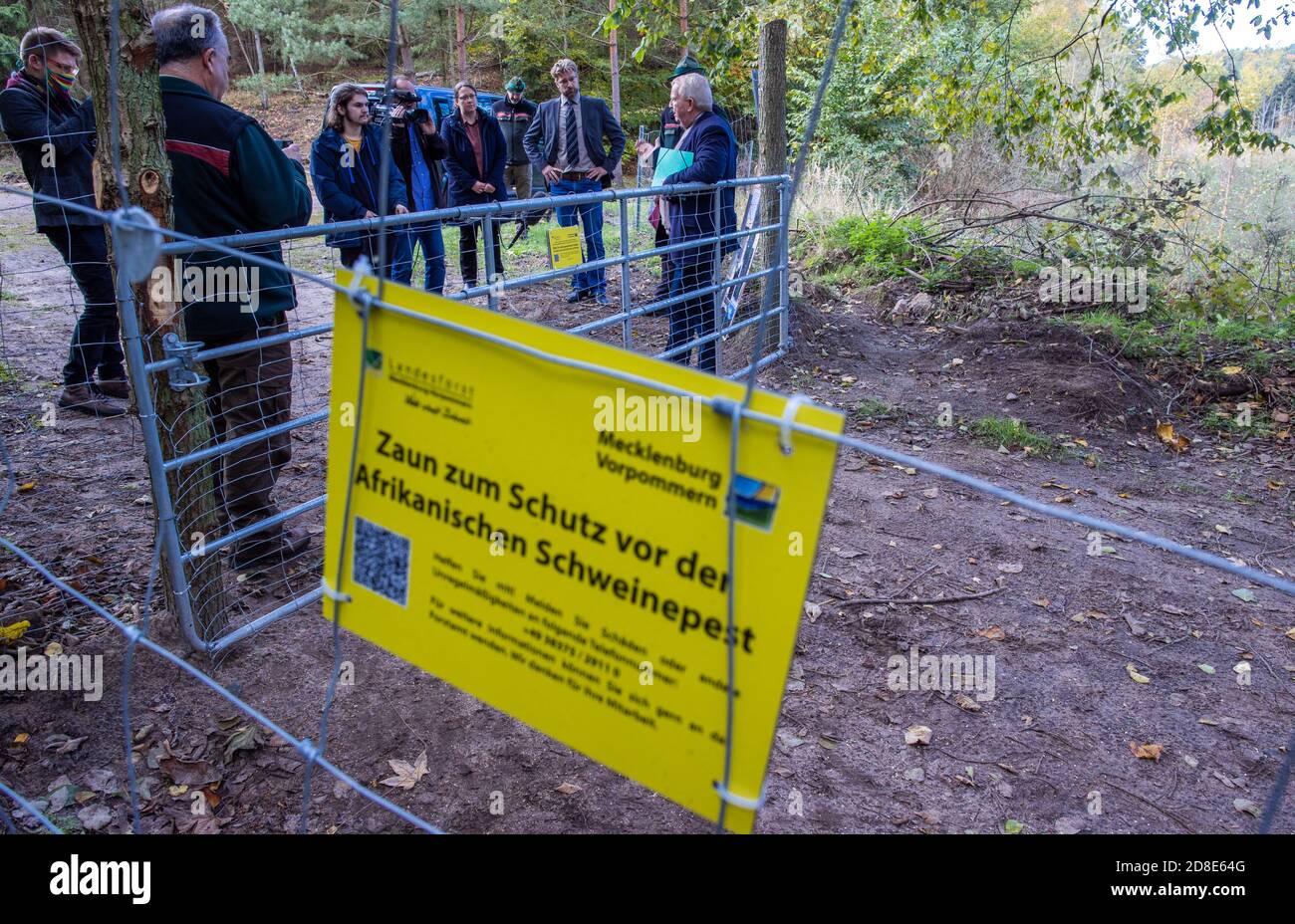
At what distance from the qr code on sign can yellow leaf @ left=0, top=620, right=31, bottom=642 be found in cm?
275

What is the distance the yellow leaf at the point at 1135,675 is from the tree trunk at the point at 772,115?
14.7ft

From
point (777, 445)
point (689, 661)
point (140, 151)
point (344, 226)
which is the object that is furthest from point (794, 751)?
point (140, 151)

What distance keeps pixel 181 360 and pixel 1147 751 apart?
371cm

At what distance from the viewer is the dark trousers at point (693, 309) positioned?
20.6ft

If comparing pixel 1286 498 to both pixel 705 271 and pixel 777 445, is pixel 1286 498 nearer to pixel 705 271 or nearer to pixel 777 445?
pixel 705 271

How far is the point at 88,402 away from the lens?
5664 mm

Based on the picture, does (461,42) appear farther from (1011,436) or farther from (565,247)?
(1011,436)

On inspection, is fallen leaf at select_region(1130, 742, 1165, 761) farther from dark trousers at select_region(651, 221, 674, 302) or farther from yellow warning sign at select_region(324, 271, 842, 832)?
dark trousers at select_region(651, 221, 674, 302)

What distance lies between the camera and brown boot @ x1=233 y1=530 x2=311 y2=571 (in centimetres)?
379

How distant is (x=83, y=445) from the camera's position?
17.3ft

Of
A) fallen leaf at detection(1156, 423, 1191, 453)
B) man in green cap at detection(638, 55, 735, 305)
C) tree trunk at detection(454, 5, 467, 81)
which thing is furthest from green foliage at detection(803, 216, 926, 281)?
tree trunk at detection(454, 5, 467, 81)

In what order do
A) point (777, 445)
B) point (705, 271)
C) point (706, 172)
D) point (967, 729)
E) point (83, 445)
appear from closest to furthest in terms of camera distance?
1. point (777, 445)
2. point (967, 729)
3. point (83, 445)
4. point (706, 172)
5. point (705, 271)

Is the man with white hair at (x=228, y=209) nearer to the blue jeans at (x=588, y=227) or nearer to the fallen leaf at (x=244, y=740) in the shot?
the fallen leaf at (x=244, y=740)

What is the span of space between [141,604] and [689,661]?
3.20m
